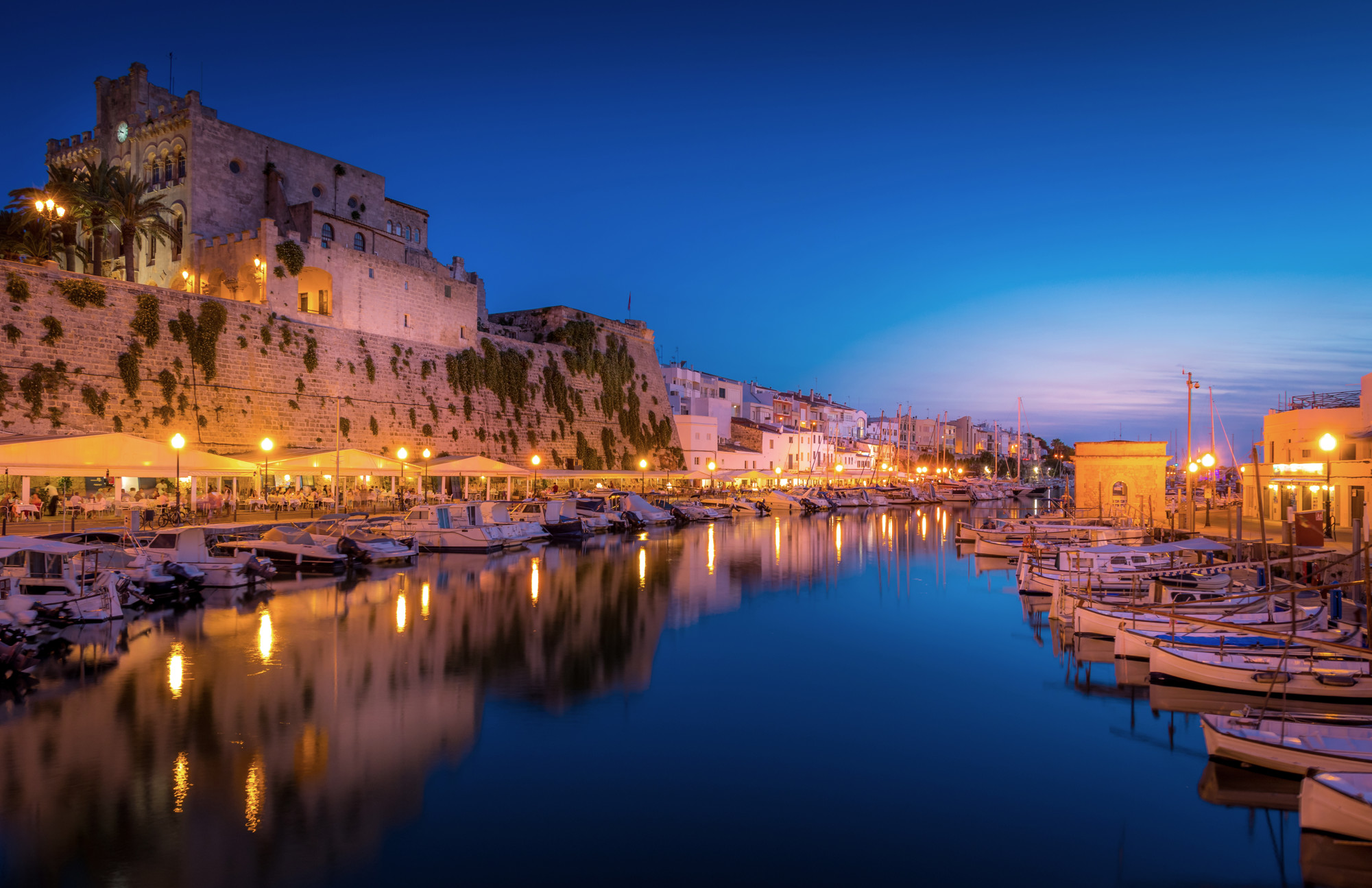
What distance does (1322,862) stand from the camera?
7.23 m

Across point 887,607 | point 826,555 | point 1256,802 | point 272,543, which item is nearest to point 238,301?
point 272,543

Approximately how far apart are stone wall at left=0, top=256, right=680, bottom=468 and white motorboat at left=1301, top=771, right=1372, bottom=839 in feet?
103

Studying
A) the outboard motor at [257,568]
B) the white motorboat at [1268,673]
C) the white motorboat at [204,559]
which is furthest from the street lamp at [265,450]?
the white motorboat at [1268,673]

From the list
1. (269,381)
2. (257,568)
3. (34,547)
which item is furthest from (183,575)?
(269,381)

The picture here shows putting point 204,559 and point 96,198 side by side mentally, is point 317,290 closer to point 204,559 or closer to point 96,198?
point 96,198

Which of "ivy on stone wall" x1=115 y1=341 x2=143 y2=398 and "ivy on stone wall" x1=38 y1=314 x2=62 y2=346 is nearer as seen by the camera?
"ivy on stone wall" x1=38 y1=314 x2=62 y2=346

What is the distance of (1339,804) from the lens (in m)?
6.98

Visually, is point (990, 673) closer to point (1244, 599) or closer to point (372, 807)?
point (1244, 599)

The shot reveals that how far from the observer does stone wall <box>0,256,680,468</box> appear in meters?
27.8

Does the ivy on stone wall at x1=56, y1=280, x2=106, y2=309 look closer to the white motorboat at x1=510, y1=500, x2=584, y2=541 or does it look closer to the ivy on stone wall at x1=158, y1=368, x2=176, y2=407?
the ivy on stone wall at x1=158, y1=368, x2=176, y2=407

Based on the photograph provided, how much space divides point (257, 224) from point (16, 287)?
50.4 ft

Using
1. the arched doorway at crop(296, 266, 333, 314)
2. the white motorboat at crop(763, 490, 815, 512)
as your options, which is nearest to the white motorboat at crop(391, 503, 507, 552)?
the arched doorway at crop(296, 266, 333, 314)

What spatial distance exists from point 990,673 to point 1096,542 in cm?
1392

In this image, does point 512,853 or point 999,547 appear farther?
point 999,547
